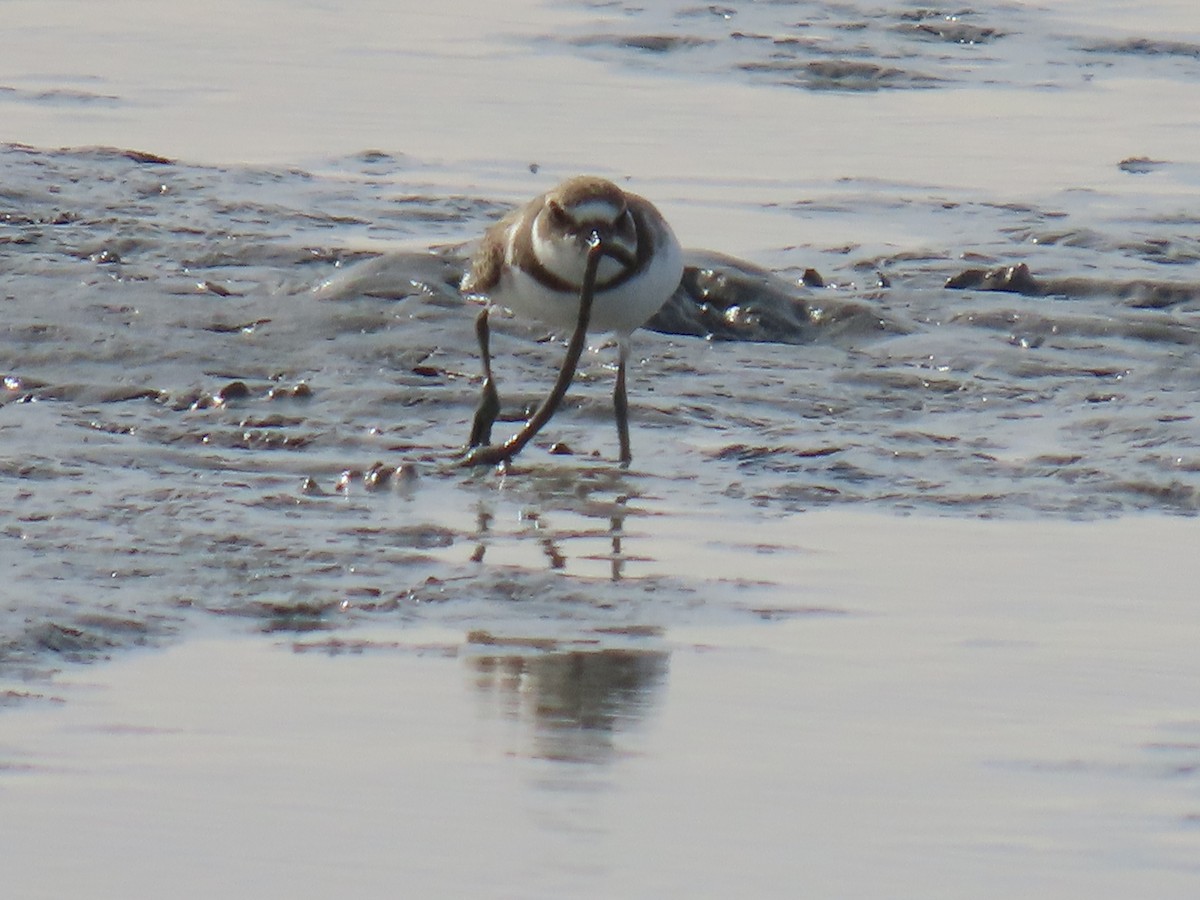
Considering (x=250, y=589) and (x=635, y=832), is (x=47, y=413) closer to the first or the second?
(x=250, y=589)

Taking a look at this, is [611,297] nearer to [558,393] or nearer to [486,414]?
[558,393]

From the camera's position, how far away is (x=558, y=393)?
6.33 meters

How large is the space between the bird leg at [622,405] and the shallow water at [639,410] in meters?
0.11

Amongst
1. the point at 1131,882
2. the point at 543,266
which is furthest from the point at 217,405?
the point at 1131,882

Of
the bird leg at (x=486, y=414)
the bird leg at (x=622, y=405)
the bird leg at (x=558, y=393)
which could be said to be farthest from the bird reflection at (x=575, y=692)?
the bird leg at (x=486, y=414)

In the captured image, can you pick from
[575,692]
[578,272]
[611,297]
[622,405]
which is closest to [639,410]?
[622,405]

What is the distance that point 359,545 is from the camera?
17.3ft

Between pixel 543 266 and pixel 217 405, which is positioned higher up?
pixel 543 266

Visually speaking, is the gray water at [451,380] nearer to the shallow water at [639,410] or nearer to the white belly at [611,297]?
the shallow water at [639,410]

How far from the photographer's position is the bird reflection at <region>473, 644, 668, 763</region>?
13.1 ft

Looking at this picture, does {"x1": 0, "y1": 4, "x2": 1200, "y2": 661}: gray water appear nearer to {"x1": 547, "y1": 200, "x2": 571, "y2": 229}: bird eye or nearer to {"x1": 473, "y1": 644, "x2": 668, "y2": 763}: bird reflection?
{"x1": 473, "y1": 644, "x2": 668, "y2": 763}: bird reflection

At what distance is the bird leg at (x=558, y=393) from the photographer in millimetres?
6195

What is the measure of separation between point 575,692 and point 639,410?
266 centimetres

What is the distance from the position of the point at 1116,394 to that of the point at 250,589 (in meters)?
3.20
